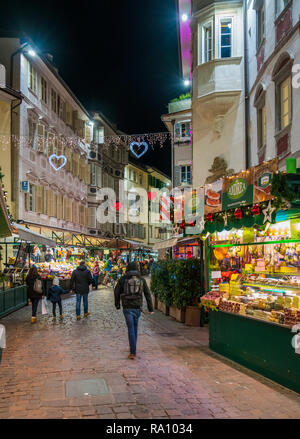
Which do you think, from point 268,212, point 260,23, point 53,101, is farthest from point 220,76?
point 53,101

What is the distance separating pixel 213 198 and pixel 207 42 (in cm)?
1027

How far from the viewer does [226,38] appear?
1738 cm

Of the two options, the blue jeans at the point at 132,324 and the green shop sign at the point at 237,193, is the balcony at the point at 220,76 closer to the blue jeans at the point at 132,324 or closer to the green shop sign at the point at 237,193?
the green shop sign at the point at 237,193

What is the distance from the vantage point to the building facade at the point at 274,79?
11698mm

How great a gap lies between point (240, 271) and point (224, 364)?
9.19 ft

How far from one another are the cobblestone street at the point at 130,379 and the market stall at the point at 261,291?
0.34 m

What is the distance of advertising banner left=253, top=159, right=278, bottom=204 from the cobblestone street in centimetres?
305

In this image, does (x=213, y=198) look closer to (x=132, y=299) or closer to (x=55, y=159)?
(x=132, y=299)

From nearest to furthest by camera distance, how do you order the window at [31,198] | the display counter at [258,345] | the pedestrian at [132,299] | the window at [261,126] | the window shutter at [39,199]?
the display counter at [258,345] → the pedestrian at [132,299] → the window at [261,126] → the window at [31,198] → the window shutter at [39,199]

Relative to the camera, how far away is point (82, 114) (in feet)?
126

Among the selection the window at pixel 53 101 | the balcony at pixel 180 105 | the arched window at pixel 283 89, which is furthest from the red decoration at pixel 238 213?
the balcony at pixel 180 105

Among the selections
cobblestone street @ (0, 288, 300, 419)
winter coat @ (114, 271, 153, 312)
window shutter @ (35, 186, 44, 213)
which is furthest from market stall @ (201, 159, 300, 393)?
window shutter @ (35, 186, 44, 213)

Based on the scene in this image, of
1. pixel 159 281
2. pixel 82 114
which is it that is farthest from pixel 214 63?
pixel 82 114
